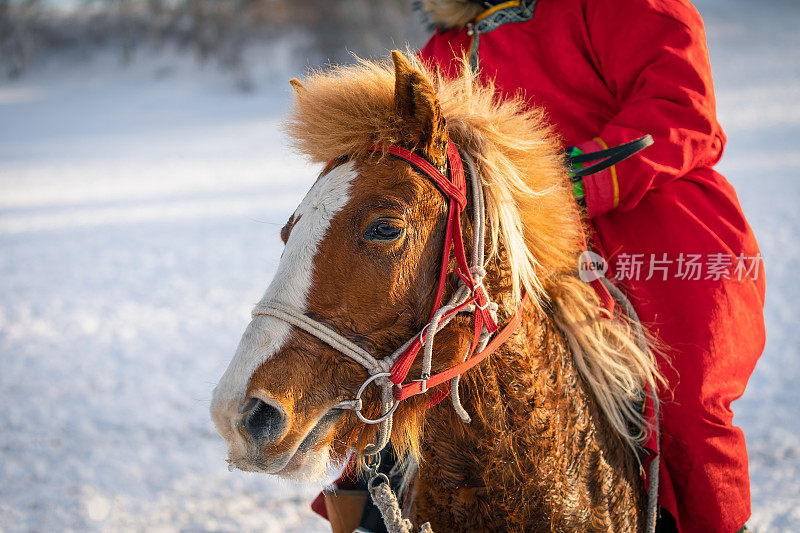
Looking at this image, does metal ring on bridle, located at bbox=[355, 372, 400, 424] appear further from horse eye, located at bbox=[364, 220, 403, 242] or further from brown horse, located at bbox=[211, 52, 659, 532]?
horse eye, located at bbox=[364, 220, 403, 242]

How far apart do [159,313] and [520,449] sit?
5780 millimetres

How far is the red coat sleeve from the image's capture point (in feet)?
5.29

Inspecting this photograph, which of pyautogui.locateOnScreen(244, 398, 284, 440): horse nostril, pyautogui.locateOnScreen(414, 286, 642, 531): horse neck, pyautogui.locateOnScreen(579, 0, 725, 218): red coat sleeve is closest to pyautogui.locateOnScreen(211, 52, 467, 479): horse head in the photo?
pyautogui.locateOnScreen(244, 398, 284, 440): horse nostril

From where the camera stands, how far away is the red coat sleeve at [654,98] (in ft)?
5.29

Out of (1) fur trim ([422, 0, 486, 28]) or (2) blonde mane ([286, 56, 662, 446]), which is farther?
(1) fur trim ([422, 0, 486, 28])

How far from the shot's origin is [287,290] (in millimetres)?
1192

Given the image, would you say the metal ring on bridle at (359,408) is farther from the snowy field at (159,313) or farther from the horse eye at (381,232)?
the snowy field at (159,313)

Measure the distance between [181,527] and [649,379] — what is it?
10.4 ft

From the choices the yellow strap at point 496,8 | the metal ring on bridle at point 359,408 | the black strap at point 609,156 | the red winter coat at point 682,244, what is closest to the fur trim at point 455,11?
the yellow strap at point 496,8

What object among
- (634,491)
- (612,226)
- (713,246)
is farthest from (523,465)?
(713,246)

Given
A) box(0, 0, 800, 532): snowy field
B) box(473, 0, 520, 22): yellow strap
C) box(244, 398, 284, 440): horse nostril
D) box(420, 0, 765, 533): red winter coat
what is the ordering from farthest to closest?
box(0, 0, 800, 532): snowy field → box(473, 0, 520, 22): yellow strap → box(420, 0, 765, 533): red winter coat → box(244, 398, 284, 440): horse nostril

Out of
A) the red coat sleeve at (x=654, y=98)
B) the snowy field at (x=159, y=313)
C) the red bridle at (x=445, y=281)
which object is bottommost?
the snowy field at (x=159, y=313)

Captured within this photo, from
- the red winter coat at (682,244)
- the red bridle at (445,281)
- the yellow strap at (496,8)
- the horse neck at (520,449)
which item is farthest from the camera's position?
the yellow strap at (496,8)

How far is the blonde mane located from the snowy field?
135cm
